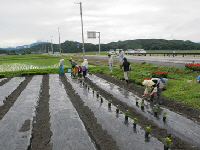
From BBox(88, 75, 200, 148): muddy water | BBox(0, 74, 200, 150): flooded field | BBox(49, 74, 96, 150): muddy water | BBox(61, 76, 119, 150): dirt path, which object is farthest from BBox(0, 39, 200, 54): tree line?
BBox(49, 74, 96, 150): muddy water

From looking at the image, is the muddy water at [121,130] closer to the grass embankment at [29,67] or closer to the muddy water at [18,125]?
the muddy water at [18,125]

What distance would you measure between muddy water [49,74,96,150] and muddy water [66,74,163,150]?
926 millimetres

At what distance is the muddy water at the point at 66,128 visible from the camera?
17.9 feet

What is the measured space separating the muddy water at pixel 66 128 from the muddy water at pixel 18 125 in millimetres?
921

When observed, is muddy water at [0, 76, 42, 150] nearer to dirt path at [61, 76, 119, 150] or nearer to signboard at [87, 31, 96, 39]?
dirt path at [61, 76, 119, 150]

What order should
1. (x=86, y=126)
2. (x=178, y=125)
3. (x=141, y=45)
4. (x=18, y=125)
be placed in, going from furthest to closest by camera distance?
(x=141, y=45)
(x=18, y=125)
(x=86, y=126)
(x=178, y=125)

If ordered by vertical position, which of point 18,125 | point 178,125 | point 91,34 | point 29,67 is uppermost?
point 91,34

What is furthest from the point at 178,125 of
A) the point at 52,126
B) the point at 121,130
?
the point at 52,126

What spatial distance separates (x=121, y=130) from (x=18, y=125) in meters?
4.28

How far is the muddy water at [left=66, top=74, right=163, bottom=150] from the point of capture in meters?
5.35

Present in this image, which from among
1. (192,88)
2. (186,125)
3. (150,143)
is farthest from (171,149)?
(192,88)

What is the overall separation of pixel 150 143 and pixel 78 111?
409 cm

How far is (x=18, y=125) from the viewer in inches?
277

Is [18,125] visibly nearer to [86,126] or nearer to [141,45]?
[86,126]
